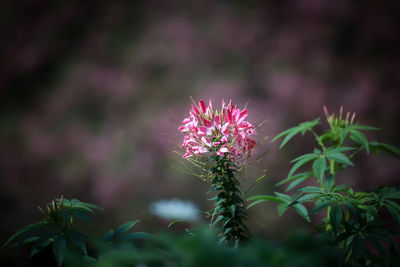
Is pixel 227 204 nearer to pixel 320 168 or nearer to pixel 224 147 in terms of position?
pixel 224 147

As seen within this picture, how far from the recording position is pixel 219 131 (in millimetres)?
550

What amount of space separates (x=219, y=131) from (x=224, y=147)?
3cm

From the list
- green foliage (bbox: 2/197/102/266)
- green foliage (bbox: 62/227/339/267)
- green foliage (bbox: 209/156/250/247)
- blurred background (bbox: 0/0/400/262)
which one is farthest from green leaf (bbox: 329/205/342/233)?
blurred background (bbox: 0/0/400/262)

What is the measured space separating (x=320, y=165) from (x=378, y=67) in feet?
4.12

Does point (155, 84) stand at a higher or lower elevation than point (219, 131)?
higher

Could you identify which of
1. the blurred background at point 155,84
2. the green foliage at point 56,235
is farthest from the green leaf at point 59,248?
the blurred background at point 155,84

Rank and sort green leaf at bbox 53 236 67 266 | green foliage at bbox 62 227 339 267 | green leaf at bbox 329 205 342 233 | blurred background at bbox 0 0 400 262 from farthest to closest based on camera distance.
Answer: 1. blurred background at bbox 0 0 400 262
2. green leaf at bbox 329 205 342 233
3. green leaf at bbox 53 236 67 266
4. green foliage at bbox 62 227 339 267

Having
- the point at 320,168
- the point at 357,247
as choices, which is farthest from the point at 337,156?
the point at 357,247

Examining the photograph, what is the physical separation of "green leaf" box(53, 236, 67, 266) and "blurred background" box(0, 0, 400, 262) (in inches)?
52.2

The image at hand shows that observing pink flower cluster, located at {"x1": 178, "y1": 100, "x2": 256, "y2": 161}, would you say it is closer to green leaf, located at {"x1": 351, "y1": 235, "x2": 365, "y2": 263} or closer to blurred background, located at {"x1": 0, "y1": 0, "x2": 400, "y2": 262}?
green leaf, located at {"x1": 351, "y1": 235, "x2": 365, "y2": 263}

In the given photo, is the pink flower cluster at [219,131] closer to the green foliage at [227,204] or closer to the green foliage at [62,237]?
the green foliage at [227,204]

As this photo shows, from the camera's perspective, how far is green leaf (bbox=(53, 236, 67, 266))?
0.42 meters

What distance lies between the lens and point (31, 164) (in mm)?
1934

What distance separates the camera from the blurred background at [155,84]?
1691mm
